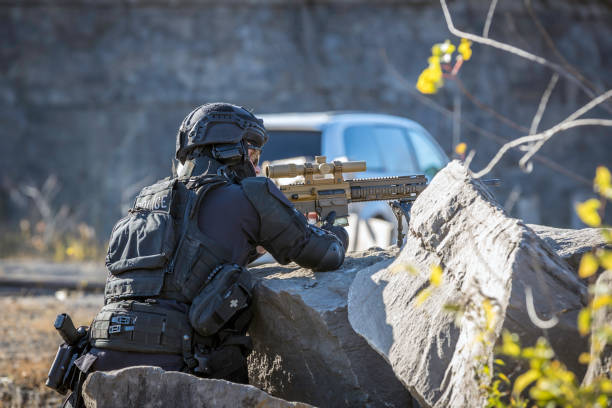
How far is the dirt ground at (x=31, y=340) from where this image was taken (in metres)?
4.46

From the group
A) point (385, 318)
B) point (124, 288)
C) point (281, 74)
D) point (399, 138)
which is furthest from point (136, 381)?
point (281, 74)

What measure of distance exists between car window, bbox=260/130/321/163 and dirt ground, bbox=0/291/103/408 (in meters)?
2.43

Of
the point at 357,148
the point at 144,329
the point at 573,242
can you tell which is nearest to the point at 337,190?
the point at 573,242

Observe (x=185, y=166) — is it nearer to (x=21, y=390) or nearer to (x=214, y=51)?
(x=21, y=390)

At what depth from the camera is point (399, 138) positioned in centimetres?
832

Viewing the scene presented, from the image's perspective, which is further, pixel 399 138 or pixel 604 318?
pixel 399 138

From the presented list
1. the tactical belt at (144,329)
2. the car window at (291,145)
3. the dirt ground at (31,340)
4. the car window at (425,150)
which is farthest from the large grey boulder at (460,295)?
the car window at (425,150)

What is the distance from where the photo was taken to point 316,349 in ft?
11.5

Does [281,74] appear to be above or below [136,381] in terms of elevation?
above

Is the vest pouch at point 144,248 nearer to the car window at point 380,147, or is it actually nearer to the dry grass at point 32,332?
the dry grass at point 32,332

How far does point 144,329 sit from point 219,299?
1.19 feet

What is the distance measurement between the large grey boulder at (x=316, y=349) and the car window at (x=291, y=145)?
11.3ft

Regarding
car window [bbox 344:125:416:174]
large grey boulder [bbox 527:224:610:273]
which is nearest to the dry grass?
car window [bbox 344:125:416:174]

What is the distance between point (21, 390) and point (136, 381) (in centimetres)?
209
